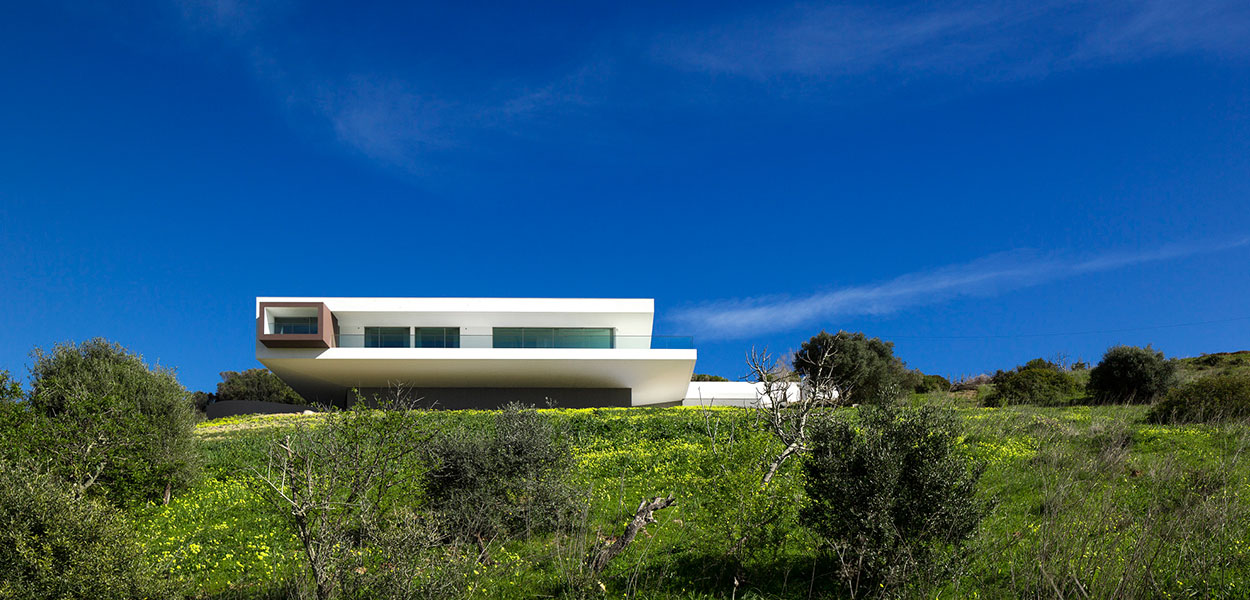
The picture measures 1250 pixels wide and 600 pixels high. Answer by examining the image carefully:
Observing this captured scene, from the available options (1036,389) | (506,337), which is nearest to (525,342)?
(506,337)

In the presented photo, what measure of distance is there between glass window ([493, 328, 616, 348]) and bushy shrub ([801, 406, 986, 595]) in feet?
88.9

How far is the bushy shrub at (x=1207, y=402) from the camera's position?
615 inches

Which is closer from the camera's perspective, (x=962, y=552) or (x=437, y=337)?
(x=962, y=552)

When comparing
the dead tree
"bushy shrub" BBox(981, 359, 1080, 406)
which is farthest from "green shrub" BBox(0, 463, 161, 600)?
"bushy shrub" BBox(981, 359, 1080, 406)

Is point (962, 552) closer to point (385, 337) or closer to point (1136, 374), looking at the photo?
point (1136, 374)

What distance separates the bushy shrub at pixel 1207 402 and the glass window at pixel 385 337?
29452 millimetres

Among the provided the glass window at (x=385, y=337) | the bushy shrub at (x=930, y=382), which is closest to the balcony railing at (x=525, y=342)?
the glass window at (x=385, y=337)

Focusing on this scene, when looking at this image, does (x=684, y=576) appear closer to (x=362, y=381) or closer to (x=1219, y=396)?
(x=1219, y=396)

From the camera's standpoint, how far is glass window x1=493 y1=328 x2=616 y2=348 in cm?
3384

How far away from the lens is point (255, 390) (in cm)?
5578

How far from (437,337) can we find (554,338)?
18.9ft

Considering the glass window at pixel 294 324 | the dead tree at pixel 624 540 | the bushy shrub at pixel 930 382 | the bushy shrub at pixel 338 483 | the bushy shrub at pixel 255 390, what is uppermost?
the glass window at pixel 294 324

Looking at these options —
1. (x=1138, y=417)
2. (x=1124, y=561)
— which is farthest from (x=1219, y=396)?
(x=1124, y=561)

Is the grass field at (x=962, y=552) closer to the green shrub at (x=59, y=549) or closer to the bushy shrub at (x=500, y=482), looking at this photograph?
the bushy shrub at (x=500, y=482)
